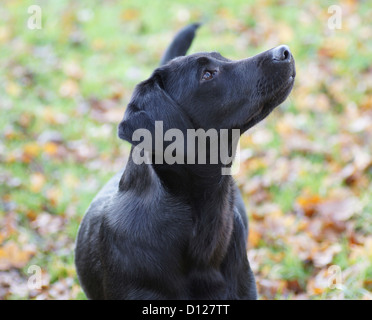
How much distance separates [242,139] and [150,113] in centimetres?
275

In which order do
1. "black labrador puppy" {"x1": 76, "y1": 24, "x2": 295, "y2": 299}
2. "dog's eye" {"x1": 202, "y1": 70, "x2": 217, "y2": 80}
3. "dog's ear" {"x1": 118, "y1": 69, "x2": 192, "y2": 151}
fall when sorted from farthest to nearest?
"dog's eye" {"x1": 202, "y1": 70, "x2": 217, "y2": 80} → "black labrador puppy" {"x1": 76, "y1": 24, "x2": 295, "y2": 299} → "dog's ear" {"x1": 118, "y1": 69, "x2": 192, "y2": 151}

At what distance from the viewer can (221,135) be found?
10.2 feet

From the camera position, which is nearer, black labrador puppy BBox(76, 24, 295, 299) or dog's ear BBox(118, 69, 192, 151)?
dog's ear BBox(118, 69, 192, 151)

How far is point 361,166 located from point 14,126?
3.58 m

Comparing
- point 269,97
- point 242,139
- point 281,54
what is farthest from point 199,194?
point 242,139

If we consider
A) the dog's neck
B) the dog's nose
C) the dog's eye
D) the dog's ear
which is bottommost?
the dog's neck

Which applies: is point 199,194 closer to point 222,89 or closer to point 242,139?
point 222,89

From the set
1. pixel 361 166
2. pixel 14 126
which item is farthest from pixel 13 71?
pixel 361 166

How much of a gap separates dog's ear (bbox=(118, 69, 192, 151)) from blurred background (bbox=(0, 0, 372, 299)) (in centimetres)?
68

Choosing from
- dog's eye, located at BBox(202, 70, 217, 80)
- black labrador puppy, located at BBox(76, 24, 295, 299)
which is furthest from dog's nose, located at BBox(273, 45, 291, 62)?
dog's eye, located at BBox(202, 70, 217, 80)

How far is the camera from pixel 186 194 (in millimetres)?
3066

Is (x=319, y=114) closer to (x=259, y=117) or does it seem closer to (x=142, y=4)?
(x=259, y=117)

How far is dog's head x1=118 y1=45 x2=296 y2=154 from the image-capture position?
10.1 feet

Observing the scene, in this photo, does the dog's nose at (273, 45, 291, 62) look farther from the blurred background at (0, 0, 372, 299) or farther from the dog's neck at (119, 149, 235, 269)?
the dog's neck at (119, 149, 235, 269)
